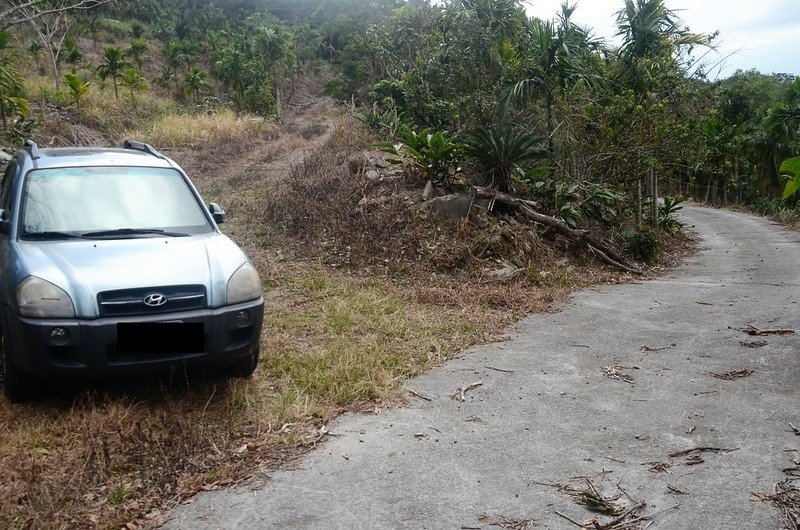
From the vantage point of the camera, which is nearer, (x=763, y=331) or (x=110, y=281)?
(x=110, y=281)

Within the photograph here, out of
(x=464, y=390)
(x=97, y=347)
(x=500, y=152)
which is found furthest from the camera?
(x=500, y=152)

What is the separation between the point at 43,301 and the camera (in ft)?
11.7

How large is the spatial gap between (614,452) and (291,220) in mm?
7442

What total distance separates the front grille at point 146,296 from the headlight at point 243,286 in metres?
0.21

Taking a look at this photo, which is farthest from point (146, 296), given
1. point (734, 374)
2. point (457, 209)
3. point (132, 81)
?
point (132, 81)

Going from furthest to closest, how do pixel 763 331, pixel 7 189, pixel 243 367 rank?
pixel 763 331 < pixel 7 189 < pixel 243 367

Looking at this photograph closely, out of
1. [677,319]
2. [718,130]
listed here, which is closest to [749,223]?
[718,130]

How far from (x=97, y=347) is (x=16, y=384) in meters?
0.75

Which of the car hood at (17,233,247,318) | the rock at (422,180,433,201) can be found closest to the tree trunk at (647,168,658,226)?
the rock at (422,180,433,201)

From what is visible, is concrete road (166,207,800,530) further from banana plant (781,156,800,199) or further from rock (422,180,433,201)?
rock (422,180,433,201)

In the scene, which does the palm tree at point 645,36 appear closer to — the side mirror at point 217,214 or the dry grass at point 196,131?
the dry grass at point 196,131

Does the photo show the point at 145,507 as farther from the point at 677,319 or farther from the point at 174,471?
the point at 677,319

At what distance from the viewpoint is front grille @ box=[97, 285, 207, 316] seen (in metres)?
3.61

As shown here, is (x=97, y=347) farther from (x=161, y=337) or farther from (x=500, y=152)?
(x=500, y=152)
